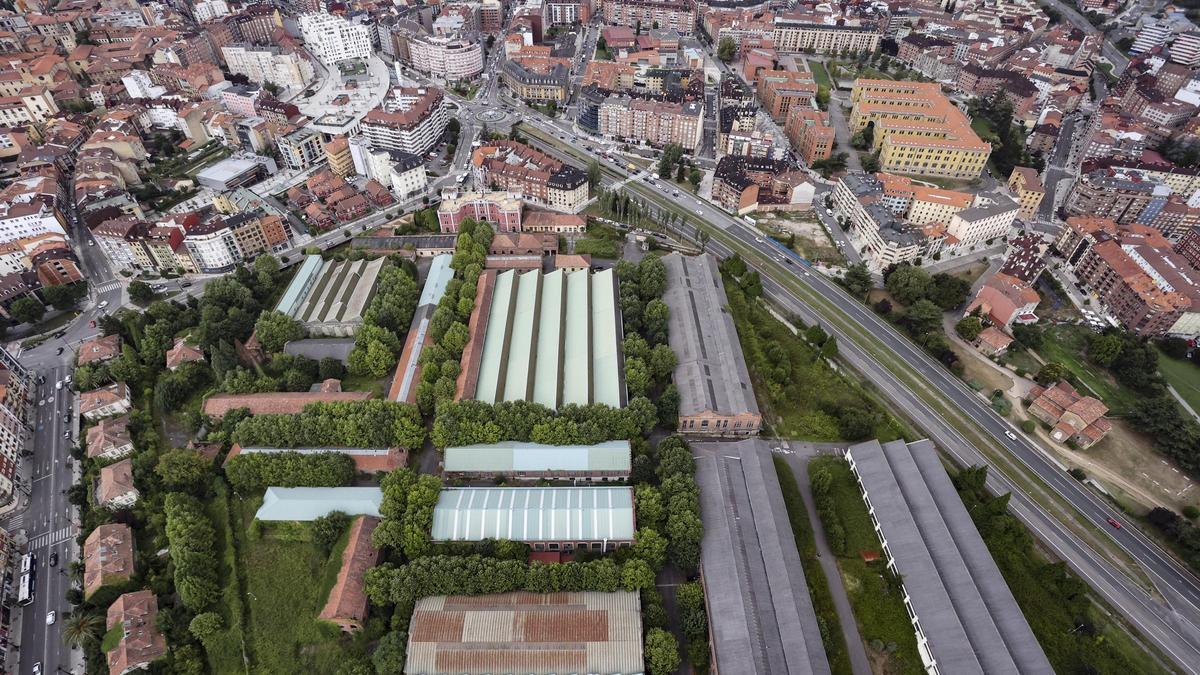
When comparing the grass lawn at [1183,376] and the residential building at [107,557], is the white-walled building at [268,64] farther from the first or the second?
the grass lawn at [1183,376]

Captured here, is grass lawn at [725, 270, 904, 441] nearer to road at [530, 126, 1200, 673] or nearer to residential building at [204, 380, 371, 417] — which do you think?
road at [530, 126, 1200, 673]

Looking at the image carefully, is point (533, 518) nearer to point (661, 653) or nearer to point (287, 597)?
point (661, 653)

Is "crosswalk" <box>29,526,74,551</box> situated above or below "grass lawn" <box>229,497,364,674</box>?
below

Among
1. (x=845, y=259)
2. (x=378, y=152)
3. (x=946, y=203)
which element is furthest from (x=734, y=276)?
(x=378, y=152)

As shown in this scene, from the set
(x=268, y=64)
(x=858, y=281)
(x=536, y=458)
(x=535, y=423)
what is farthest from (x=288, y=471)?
(x=268, y=64)

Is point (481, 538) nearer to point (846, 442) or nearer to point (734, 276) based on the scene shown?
point (846, 442)

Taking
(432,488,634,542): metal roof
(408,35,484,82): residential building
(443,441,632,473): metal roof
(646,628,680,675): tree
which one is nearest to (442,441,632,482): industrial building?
(443,441,632,473): metal roof
